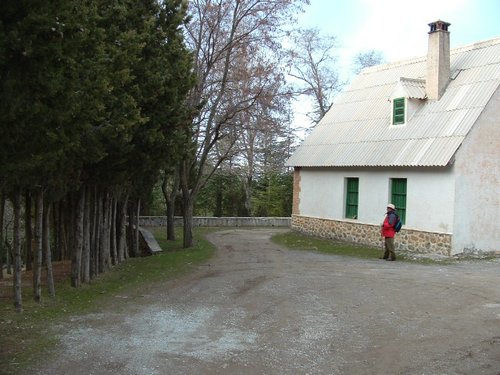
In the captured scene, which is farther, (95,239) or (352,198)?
(352,198)

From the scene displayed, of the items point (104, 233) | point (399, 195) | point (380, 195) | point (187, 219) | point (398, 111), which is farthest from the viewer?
point (398, 111)

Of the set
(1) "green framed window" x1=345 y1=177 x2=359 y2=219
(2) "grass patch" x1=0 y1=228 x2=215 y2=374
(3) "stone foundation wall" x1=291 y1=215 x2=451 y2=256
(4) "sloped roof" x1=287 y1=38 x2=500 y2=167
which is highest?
(4) "sloped roof" x1=287 y1=38 x2=500 y2=167

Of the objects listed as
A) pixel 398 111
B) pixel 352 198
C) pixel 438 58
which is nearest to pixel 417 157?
pixel 398 111

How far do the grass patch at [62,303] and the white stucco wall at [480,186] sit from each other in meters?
8.10

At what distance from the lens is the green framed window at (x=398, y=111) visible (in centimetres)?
2080

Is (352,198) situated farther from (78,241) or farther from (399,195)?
(78,241)

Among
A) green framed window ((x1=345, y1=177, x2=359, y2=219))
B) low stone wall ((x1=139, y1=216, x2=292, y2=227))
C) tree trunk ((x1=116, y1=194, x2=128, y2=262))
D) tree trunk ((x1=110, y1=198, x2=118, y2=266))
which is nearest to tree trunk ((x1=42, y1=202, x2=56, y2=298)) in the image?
tree trunk ((x1=110, y1=198, x2=118, y2=266))

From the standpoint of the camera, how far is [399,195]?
19766 millimetres

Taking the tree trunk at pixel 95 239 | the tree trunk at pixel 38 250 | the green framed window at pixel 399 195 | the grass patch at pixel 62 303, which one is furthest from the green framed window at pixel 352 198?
the tree trunk at pixel 38 250

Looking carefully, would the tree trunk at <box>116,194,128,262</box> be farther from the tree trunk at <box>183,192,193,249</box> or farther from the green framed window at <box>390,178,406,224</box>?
the green framed window at <box>390,178,406,224</box>

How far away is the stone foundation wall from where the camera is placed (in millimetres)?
17809

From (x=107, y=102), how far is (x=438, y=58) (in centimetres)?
1395

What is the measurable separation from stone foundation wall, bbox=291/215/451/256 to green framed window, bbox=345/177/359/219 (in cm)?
44

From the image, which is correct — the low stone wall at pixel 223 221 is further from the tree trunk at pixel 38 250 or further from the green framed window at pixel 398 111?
the tree trunk at pixel 38 250
